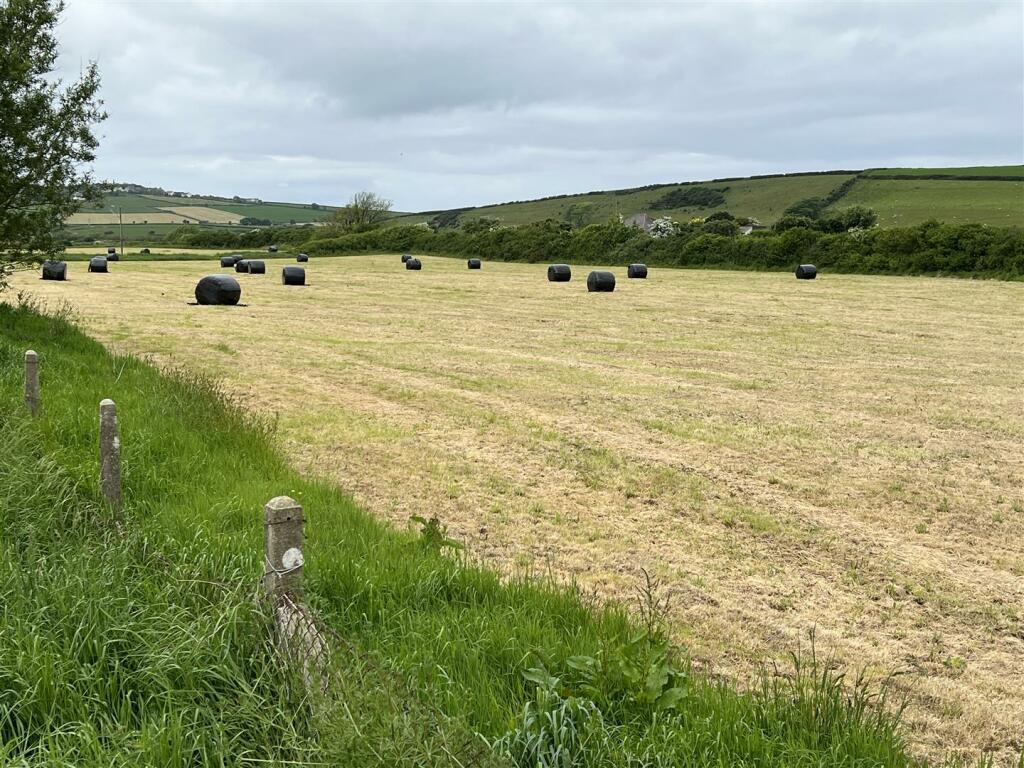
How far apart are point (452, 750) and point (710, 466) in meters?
7.09

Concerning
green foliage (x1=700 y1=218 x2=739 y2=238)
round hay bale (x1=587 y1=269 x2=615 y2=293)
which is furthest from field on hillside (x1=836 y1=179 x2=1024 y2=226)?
round hay bale (x1=587 y1=269 x2=615 y2=293)

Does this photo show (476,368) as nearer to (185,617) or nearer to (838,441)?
(838,441)

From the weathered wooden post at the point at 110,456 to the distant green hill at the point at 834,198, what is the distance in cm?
7373

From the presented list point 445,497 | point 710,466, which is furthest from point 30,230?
point 710,466

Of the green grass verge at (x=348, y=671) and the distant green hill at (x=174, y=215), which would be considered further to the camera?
the distant green hill at (x=174, y=215)

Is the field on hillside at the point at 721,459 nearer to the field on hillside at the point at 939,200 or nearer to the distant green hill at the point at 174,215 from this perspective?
the field on hillside at the point at 939,200

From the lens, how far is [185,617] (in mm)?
4148

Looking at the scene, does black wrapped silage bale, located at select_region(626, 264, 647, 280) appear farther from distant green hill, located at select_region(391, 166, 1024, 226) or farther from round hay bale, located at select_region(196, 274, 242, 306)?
distant green hill, located at select_region(391, 166, 1024, 226)

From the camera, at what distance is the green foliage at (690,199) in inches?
4579

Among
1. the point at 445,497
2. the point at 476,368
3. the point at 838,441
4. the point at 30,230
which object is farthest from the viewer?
the point at 476,368

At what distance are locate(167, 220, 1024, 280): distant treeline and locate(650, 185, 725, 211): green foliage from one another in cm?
4979

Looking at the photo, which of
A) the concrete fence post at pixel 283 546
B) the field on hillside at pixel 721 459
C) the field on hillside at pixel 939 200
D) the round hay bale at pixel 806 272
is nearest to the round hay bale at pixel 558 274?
the round hay bale at pixel 806 272

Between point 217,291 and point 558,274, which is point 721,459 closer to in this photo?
point 217,291

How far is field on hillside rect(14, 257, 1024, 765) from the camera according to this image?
5785mm
